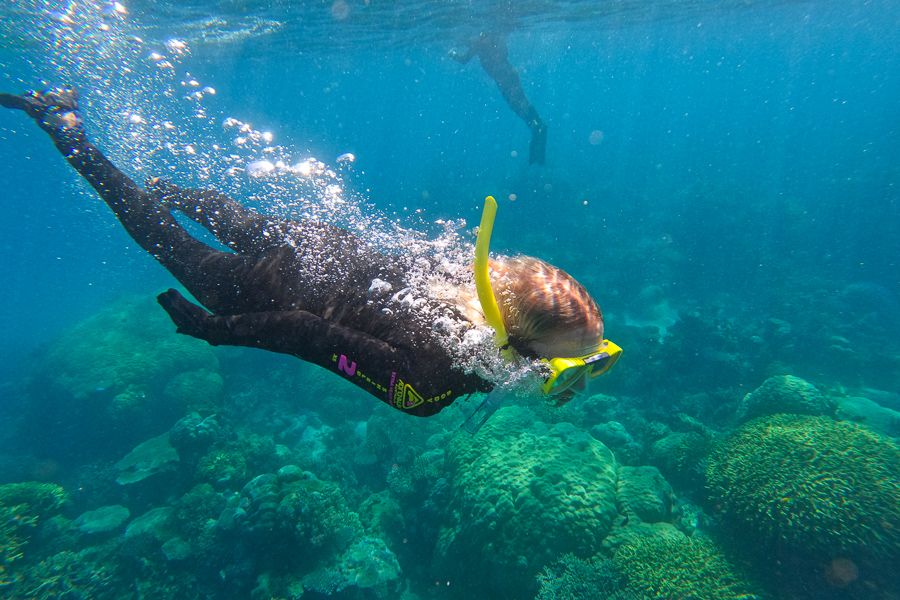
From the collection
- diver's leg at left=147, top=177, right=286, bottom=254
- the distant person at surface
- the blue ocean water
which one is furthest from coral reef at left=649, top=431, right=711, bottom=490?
diver's leg at left=147, top=177, right=286, bottom=254

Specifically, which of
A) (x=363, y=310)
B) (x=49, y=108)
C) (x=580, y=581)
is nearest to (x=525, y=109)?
(x=49, y=108)

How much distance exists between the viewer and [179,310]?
9.07 feet

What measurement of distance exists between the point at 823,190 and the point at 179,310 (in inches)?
1368

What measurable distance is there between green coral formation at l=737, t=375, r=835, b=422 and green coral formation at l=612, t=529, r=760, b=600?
372 cm

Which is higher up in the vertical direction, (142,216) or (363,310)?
(142,216)

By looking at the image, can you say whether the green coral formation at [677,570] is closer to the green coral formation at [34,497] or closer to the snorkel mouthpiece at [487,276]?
the snorkel mouthpiece at [487,276]

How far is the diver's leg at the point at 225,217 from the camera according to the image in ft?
12.9

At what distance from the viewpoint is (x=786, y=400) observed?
766 cm

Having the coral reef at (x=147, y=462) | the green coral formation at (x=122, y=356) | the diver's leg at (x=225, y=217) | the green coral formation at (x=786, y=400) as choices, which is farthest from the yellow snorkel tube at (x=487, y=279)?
the green coral formation at (x=122, y=356)

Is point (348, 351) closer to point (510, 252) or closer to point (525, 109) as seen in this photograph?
point (510, 252)

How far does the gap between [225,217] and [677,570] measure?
6.99 metres

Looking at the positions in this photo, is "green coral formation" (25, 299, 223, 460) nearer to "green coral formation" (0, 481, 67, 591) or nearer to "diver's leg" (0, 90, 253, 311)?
"green coral formation" (0, 481, 67, 591)

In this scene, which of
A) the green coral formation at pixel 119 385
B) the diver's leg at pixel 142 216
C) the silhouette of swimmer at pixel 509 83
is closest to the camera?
the diver's leg at pixel 142 216

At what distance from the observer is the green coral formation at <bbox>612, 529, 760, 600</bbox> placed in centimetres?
Result: 477
